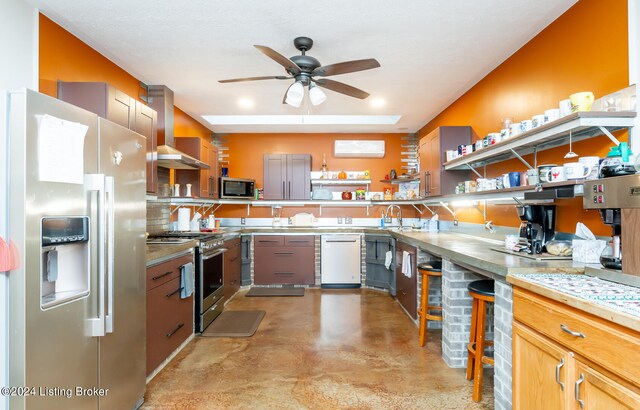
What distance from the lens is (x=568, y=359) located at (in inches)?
50.2

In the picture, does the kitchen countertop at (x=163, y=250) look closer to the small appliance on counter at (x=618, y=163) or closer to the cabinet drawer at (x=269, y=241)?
the cabinet drawer at (x=269, y=241)

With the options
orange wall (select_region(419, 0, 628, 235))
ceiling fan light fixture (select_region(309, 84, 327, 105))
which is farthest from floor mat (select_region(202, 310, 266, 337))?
orange wall (select_region(419, 0, 628, 235))

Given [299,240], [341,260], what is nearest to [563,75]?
[341,260]

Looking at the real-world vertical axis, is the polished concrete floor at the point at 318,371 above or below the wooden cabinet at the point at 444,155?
below

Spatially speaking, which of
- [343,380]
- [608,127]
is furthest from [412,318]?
[608,127]

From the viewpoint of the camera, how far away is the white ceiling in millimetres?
2254

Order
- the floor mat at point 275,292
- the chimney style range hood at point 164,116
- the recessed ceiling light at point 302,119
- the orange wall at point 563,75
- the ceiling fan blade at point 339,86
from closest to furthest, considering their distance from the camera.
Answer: the orange wall at point 563,75 → the ceiling fan blade at point 339,86 → the chimney style range hood at point 164,116 → the floor mat at point 275,292 → the recessed ceiling light at point 302,119

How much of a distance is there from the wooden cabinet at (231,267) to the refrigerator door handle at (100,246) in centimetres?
247

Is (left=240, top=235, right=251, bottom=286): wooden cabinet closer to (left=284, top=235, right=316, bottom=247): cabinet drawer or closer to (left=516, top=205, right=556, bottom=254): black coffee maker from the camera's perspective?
(left=284, top=235, right=316, bottom=247): cabinet drawer

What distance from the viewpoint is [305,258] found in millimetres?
5172

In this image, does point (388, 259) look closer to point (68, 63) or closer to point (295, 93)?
point (295, 93)

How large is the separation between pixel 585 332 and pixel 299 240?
4.19 m

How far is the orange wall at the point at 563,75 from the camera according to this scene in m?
1.93

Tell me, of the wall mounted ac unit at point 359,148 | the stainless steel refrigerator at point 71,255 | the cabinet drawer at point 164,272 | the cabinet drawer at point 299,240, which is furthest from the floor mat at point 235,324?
the wall mounted ac unit at point 359,148
